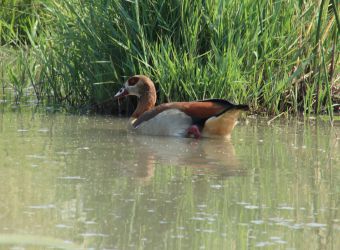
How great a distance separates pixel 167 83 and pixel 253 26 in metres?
0.98

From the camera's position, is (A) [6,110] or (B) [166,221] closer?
(B) [166,221]

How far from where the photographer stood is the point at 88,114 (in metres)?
8.89

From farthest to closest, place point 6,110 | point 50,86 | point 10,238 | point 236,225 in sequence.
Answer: point 50,86 → point 6,110 → point 236,225 → point 10,238

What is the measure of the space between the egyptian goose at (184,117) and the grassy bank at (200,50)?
27 cm

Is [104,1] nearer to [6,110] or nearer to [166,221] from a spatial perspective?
[6,110]

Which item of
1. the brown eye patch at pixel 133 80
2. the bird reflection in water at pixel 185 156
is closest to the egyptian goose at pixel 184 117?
the brown eye patch at pixel 133 80

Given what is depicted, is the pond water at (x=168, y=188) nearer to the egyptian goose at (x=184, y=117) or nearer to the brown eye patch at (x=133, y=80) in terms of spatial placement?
the egyptian goose at (x=184, y=117)

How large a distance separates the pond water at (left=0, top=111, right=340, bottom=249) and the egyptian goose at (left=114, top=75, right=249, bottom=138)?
124 millimetres

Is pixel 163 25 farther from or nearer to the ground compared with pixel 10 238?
nearer to the ground

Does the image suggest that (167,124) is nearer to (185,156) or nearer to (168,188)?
(185,156)

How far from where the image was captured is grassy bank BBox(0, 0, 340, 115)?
822 centimetres

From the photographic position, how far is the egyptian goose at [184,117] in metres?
7.59

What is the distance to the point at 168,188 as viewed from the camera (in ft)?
17.8

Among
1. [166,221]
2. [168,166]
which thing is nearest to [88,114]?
[168,166]
